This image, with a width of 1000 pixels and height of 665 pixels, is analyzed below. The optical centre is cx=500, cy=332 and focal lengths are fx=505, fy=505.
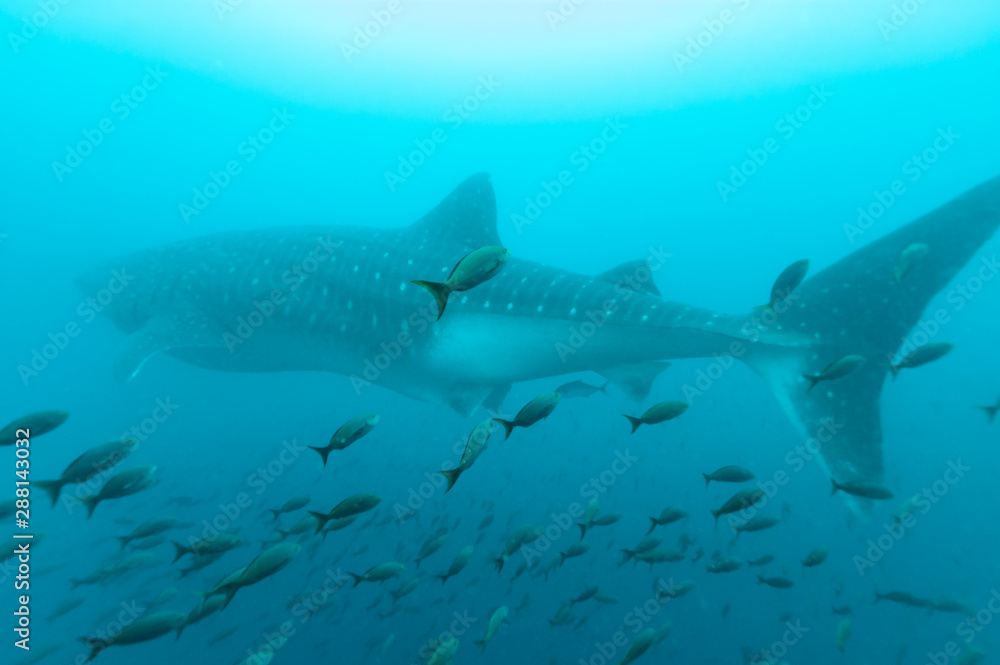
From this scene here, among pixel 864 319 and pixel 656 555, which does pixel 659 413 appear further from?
pixel 656 555

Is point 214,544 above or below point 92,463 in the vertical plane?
below

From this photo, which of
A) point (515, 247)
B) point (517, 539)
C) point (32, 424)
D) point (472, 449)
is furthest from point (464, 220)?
point (515, 247)

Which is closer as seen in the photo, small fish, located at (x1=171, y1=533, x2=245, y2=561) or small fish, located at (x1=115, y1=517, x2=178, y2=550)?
small fish, located at (x1=171, y1=533, x2=245, y2=561)

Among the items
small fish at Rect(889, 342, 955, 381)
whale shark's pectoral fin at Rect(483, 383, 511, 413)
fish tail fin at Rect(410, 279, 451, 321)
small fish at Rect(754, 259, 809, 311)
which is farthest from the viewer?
whale shark's pectoral fin at Rect(483, 383, 511, 413)

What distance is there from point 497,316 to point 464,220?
216 centimetres

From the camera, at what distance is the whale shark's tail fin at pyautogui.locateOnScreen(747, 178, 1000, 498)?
15.5 ft

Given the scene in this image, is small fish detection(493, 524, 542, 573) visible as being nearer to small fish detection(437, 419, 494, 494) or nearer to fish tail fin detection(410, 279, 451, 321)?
small fish detection(437, 419, 494, 494)

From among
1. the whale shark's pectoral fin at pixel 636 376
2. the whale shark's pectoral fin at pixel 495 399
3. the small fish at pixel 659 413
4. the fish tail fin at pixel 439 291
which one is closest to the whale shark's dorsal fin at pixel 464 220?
the whale shark's pectoral fin at pixel 495 399

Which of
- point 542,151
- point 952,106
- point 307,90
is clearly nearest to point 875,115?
point 952,106

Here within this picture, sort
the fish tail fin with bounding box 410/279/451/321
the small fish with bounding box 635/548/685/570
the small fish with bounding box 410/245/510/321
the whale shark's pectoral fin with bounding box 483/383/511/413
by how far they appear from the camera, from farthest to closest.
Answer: the whale shark's pectoral fin with bounding box 483/383/511/413, the small fish with bounding box 635/548/685/570, the small fish with bounding box 410/245/510/321, the fish tail fin with bounding box 410/279/451/321

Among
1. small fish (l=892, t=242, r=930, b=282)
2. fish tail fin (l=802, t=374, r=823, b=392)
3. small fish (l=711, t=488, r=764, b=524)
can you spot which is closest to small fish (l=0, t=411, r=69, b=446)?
small fish (l=711, t=488, r=764, b=524)

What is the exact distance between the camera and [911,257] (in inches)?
195

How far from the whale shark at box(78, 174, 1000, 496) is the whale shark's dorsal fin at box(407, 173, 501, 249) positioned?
0.03 meters

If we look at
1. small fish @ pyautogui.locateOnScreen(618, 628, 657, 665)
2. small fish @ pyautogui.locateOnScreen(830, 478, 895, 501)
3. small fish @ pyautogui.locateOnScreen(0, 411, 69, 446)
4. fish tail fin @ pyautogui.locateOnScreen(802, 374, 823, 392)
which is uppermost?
small fish @ pyautogui.locateOnScreen(0, 411, 69, 446)
